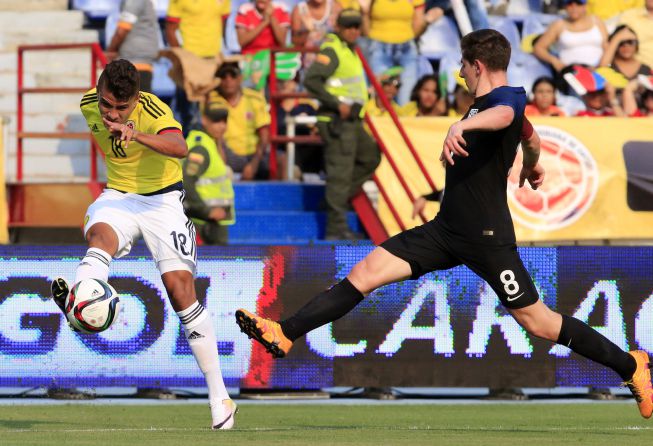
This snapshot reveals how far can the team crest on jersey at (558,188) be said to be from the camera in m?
15.3

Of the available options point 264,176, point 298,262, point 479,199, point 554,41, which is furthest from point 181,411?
point 554,41

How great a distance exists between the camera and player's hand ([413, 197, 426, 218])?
14.5m

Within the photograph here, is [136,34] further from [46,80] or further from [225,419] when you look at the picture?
[225,419]

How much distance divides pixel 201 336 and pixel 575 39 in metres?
9.68

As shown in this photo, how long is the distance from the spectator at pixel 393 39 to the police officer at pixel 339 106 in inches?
95.5

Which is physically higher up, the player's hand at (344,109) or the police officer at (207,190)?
the player's hand at (344,109)

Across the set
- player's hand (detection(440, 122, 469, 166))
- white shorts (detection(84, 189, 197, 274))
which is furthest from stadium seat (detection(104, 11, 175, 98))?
player's hand (detection(440, 122, 469, 166))

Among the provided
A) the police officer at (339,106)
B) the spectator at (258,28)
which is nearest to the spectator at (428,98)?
the police officer at (339,106)

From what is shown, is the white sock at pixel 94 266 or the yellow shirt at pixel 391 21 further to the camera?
the yellow shirt at pixel 391 21

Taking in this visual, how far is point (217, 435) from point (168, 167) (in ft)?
6.17

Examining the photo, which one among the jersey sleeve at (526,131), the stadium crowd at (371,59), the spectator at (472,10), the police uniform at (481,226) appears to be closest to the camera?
the police uniform at (481,226)

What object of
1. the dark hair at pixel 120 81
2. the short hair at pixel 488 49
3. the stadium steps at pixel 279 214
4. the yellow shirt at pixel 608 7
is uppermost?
the short hair at pixel 488 49

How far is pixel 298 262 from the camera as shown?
484 inches

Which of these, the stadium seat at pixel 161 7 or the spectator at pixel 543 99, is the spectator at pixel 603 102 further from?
the stadium seat at pixel 161 7
